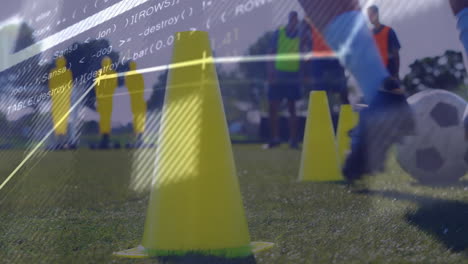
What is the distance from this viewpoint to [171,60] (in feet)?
7.44

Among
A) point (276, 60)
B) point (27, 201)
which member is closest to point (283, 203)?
point (27, 201)

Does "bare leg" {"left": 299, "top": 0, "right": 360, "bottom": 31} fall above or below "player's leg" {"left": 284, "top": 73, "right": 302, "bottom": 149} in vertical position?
above

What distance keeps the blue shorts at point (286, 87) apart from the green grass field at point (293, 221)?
3.91 meters

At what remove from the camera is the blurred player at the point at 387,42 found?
3320 mm

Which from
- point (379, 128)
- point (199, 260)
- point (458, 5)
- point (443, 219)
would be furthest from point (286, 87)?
point (199, 260)

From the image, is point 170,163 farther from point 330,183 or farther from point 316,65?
point 316,65

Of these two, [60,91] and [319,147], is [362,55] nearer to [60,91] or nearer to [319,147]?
[319,147]

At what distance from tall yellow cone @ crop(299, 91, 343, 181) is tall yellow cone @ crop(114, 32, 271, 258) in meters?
2.40

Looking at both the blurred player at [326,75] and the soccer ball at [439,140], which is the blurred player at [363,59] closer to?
the soccer ball at [439,140]

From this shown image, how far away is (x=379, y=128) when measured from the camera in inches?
130

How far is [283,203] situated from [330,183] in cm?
100

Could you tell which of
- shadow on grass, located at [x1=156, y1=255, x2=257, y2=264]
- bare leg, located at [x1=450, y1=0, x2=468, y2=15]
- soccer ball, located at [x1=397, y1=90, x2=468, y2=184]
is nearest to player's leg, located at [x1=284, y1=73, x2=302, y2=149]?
soccer ball, located at [x1=397, y1=90, x2=468, y2=184]

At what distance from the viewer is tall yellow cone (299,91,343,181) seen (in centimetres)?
464

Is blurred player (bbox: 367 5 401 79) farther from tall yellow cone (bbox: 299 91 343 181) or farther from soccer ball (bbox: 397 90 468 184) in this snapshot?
tall yellow cone (bbox: 299 91 343 181)
